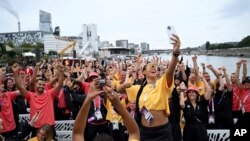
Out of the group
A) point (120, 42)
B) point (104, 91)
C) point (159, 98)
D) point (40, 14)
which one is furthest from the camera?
point (40, 14)

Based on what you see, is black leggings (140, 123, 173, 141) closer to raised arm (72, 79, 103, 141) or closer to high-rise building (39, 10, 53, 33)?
raised arm (72, 79, 103, 141)

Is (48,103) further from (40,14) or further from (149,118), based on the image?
(40,14)

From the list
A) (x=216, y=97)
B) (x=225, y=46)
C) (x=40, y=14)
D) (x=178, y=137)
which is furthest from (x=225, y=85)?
(x=225, y=46)

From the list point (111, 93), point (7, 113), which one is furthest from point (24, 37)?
point (111, 93)

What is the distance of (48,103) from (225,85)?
387 centimetres

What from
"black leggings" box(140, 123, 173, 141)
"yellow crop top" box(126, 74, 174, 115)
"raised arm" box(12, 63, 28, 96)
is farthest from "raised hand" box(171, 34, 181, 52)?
"raised arm" box(12, 63, 28, 96)

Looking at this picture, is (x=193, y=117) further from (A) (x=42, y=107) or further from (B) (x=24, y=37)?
(B) (x=24, y=37)

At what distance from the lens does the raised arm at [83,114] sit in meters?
2.37

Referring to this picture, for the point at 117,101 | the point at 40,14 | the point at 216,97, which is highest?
the point at 40,14

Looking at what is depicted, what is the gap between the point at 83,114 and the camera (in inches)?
98.6

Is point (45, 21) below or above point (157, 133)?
above

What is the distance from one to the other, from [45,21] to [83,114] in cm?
13472

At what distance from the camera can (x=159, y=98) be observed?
4.82 meters

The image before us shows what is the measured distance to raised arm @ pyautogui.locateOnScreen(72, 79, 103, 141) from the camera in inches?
93.4
